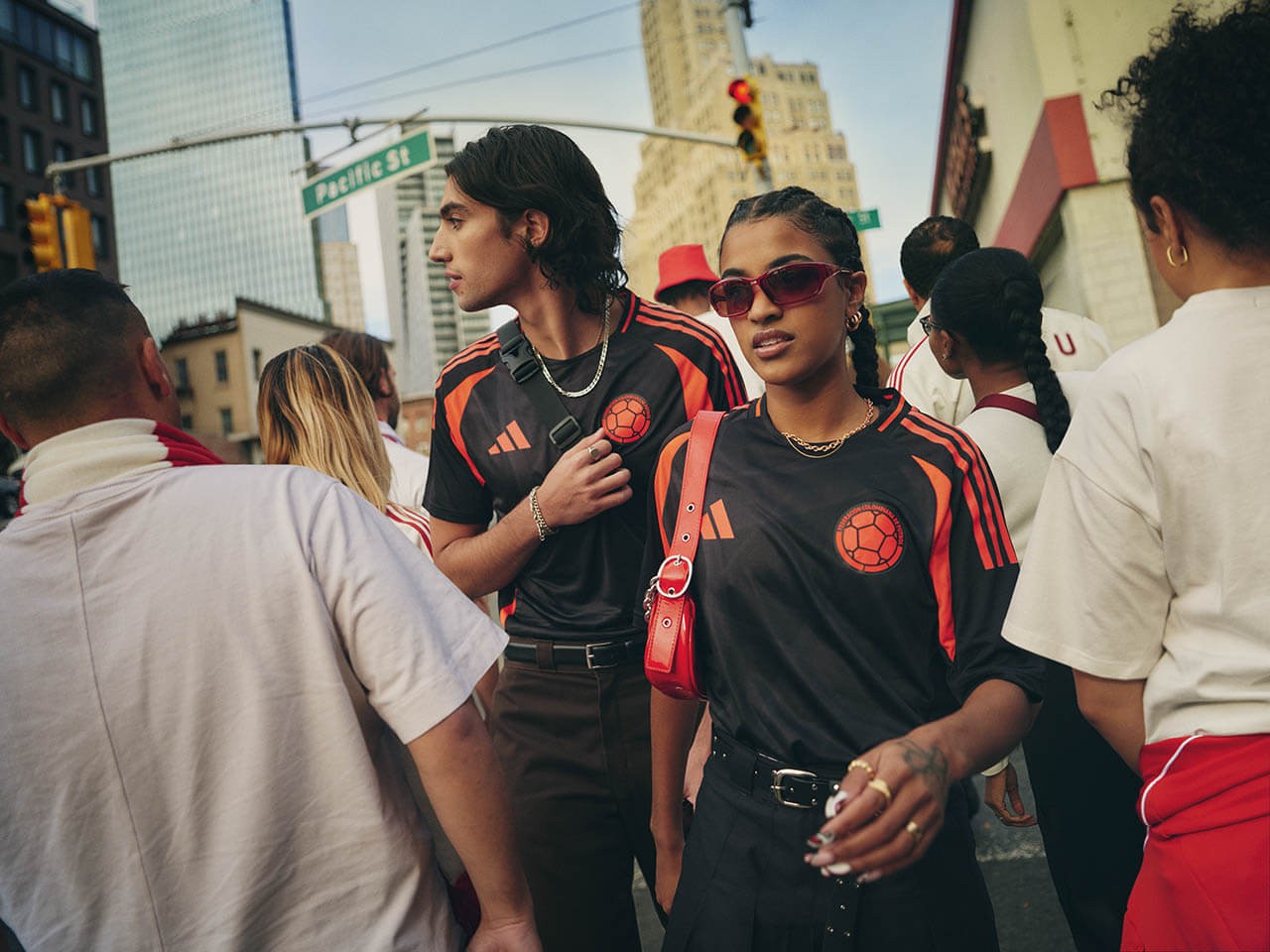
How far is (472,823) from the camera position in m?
1.74

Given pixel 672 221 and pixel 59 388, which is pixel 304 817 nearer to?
pixel 59 388

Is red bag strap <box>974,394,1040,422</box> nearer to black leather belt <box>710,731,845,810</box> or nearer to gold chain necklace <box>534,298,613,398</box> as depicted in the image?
gold chain necklace <box>534,298,613,398</box>

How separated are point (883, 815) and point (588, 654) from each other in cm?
132

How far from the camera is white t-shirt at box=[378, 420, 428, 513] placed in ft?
12.8

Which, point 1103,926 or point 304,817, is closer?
point 304,817

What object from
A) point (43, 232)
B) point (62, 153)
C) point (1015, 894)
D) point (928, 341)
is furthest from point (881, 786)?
point (62, 153)

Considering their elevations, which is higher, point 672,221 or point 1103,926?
point 672,221

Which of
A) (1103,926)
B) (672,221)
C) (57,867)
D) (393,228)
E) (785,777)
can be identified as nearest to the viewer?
(57,867)

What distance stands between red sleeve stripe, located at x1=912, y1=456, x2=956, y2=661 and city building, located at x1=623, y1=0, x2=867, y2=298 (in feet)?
320

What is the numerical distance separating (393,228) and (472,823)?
157 metres

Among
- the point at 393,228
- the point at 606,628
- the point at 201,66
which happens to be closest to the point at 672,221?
the point at 393,228

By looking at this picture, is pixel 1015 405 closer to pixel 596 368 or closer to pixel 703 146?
pixel 596 368

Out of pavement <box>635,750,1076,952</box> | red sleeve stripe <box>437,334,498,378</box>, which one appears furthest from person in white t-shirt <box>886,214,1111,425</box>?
pavement <box>635,750,1076,952</box>

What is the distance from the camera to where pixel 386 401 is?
15.1 feet
